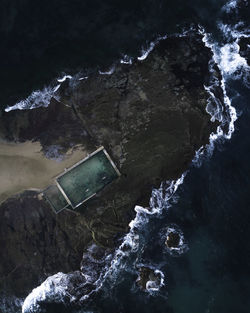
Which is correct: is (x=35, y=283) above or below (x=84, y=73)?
below

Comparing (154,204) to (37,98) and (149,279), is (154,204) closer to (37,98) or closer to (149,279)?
(149,279)

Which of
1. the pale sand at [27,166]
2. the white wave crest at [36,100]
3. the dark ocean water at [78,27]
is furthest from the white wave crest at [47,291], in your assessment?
the dark ocean water at [78,27]

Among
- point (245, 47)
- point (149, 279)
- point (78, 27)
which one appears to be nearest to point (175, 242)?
point (149, 279)

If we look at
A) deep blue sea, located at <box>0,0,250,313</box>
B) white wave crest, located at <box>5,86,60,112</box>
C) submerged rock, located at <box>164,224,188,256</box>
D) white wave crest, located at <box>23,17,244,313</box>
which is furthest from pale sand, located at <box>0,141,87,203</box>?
submerged rock, located at <box>164,224,188,256</box>

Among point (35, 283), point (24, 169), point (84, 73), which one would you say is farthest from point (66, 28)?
point (35, 283)

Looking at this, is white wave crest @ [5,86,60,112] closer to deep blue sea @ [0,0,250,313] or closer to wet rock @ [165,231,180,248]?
deep blue sea @ [0,0,250,313]

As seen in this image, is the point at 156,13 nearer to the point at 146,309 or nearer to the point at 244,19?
the point at 244,19
